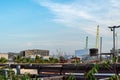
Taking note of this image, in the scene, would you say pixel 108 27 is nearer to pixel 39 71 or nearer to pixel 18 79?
pixel 39 71

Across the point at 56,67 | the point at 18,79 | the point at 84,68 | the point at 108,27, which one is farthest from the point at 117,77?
the point at 108,27

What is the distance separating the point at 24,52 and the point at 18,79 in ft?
173

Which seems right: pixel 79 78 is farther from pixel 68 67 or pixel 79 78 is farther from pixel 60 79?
pixel 68 67

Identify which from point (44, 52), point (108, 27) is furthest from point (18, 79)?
point (44, 52)

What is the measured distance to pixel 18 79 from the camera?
642 cm

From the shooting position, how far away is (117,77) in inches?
214

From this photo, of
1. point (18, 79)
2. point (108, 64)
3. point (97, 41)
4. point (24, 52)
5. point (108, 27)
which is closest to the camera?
point (108, 64)

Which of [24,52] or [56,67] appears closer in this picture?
[56,67]

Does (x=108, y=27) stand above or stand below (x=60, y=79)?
above

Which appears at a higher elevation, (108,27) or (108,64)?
(108,27)

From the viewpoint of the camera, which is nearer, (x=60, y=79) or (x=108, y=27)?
(x=60, y=79)

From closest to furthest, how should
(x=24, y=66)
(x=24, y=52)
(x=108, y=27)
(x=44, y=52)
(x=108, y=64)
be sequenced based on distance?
(x=108, y=64) < (x=24, y=66) < (x=108, y=27) < (x=24, y=52) < (x=44, y=52)

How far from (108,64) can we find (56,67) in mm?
11289

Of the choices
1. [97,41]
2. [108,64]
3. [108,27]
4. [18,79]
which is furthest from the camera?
[97,41]
